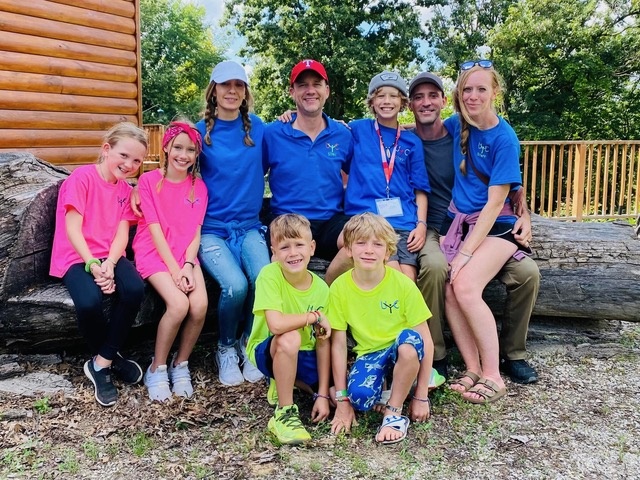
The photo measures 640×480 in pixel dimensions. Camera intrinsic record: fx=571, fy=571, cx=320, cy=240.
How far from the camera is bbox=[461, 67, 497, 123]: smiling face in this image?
3.55 m

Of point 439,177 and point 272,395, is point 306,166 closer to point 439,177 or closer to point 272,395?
point 439,177

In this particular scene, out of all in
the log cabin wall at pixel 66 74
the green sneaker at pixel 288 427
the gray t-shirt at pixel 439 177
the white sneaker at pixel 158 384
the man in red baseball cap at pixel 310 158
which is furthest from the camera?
the log cabin wall at pixel 66 74

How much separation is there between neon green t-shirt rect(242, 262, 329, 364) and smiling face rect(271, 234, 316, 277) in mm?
93

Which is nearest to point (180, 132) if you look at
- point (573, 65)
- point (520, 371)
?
point (520, 371)

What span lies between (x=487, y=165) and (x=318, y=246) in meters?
1.24

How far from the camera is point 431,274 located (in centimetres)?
347

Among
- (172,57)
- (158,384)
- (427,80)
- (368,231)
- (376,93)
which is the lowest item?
(158,384)

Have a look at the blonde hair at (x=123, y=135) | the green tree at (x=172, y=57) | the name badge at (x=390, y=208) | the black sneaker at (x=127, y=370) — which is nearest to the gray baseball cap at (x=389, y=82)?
the name badge at (x=390, y=208)

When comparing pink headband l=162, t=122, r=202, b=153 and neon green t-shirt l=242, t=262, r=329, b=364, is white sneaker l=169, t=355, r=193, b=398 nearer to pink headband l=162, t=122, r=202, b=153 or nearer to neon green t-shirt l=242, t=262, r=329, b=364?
neon green t-shirt l=242, t=262, r=329, b=364

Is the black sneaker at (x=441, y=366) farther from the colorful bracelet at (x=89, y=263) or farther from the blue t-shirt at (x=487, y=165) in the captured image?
the colorful bracelet at (x=89, y=263)

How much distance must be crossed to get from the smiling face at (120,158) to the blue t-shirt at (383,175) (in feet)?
4.63

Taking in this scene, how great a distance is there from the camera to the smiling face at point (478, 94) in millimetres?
3549

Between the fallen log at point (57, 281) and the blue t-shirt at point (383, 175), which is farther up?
the blue t-shirt at point (383, 175)

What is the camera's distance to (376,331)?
9.93ft
